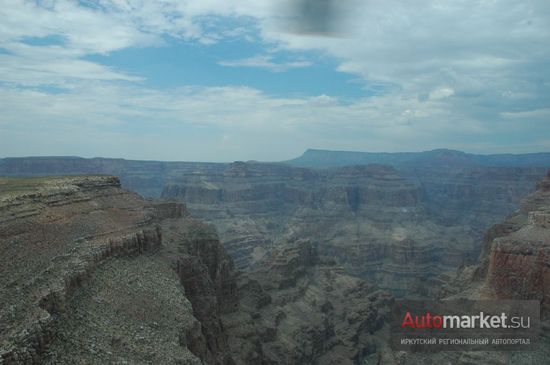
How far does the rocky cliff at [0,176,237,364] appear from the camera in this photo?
28.0m

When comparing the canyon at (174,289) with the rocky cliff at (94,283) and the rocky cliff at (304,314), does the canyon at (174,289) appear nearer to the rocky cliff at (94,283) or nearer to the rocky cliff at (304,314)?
the rocky cliff at (94,283)

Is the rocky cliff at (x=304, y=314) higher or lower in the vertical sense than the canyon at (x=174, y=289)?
lower

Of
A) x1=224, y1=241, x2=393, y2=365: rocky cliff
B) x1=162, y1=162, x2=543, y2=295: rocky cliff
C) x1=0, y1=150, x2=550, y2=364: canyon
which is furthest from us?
x1=162, y1=162, x2=543, y2=295: rocky cliff

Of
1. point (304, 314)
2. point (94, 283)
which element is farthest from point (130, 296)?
point (304, 314)

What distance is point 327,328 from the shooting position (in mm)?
85125

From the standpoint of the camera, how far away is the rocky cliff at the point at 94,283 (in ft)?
91.8

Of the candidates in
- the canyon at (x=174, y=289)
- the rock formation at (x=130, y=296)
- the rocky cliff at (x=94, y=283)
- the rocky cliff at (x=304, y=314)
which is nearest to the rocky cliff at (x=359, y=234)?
the rocky cliff at (x=304, y=314)

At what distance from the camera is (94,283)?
124 feet

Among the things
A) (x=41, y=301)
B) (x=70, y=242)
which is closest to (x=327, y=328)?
(x=70, y=242)

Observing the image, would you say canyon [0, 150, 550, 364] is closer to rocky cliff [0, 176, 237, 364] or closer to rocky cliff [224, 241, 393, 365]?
rocky cliff [0, 176, 237, 364]

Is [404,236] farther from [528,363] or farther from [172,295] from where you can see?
[172,295]

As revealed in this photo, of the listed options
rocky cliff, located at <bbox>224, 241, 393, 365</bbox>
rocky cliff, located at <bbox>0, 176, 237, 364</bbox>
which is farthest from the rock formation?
rocky cliff, located at <bbox>224, 241, 393, 365</bbox>

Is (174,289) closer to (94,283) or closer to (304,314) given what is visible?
(94,283)

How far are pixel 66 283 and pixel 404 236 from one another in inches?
5983
